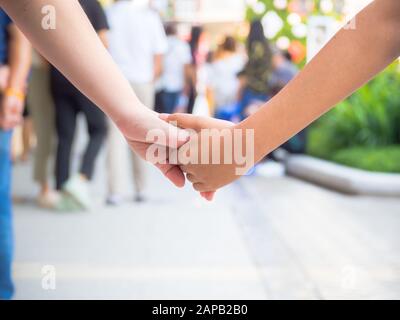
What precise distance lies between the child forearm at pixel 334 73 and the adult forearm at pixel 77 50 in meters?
0.41

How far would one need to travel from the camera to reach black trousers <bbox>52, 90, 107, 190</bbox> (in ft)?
18.1

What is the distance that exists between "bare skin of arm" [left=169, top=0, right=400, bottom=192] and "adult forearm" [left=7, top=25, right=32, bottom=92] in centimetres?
143

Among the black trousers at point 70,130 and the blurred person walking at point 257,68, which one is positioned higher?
the blurred person walking at point 257,68

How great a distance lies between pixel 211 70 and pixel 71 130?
457cm

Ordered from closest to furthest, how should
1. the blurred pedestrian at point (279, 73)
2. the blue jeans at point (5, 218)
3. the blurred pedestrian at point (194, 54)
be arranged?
the blue jeans at point (5, 218) < the blurred pedestrian at point (279, 73) < the blurred pedestrian at point (194, 54)

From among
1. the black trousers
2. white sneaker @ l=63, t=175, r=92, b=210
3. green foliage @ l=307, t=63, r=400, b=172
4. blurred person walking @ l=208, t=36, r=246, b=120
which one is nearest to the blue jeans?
white sneaker @ l=63, t=175, r=92, b=210

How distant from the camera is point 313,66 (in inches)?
69.7

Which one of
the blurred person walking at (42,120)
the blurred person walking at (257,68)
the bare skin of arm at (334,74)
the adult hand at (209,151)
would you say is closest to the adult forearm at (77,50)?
the adult hand at (209,151)

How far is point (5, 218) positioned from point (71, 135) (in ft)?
9.03

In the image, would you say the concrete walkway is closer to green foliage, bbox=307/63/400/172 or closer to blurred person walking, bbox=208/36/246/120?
green foliage, bbox=307/63/400/172

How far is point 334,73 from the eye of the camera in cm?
174

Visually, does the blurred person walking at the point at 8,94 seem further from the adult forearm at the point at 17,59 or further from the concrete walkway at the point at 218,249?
the concrete walkway at the point at 218,249

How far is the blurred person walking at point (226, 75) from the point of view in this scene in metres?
9.17

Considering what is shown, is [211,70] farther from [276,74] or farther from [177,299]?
[177,299]
